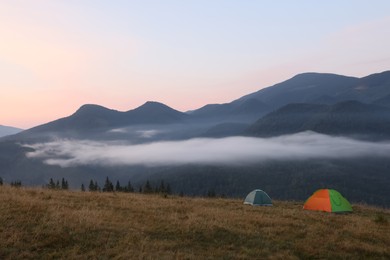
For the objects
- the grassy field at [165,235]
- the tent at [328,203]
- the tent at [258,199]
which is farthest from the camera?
the tent at [258,199]

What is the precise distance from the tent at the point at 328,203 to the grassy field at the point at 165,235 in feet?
31.5

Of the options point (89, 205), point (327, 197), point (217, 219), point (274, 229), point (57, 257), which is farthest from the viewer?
point (327, 197)

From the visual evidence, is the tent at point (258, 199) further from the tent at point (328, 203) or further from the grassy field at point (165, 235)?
the grassy field at point (165, 235)

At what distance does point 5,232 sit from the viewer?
1398 cm

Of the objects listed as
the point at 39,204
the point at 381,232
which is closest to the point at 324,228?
the point at 381,232

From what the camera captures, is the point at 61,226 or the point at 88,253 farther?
the point at 61,226

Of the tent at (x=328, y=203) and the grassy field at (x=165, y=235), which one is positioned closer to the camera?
the grassy field at (x=165, y=235)

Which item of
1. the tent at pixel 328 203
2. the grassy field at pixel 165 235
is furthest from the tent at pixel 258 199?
the grassy field at pixel 165 235

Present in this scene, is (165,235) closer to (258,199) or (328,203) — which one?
(258,199)

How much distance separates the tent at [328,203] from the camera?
3104 centimetres

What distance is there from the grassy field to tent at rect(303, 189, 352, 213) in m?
9.60

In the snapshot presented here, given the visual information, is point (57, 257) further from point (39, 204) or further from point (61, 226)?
point (39, 204)

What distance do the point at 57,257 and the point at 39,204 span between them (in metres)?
6.59

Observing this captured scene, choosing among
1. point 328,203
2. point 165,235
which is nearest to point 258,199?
point 328,203
